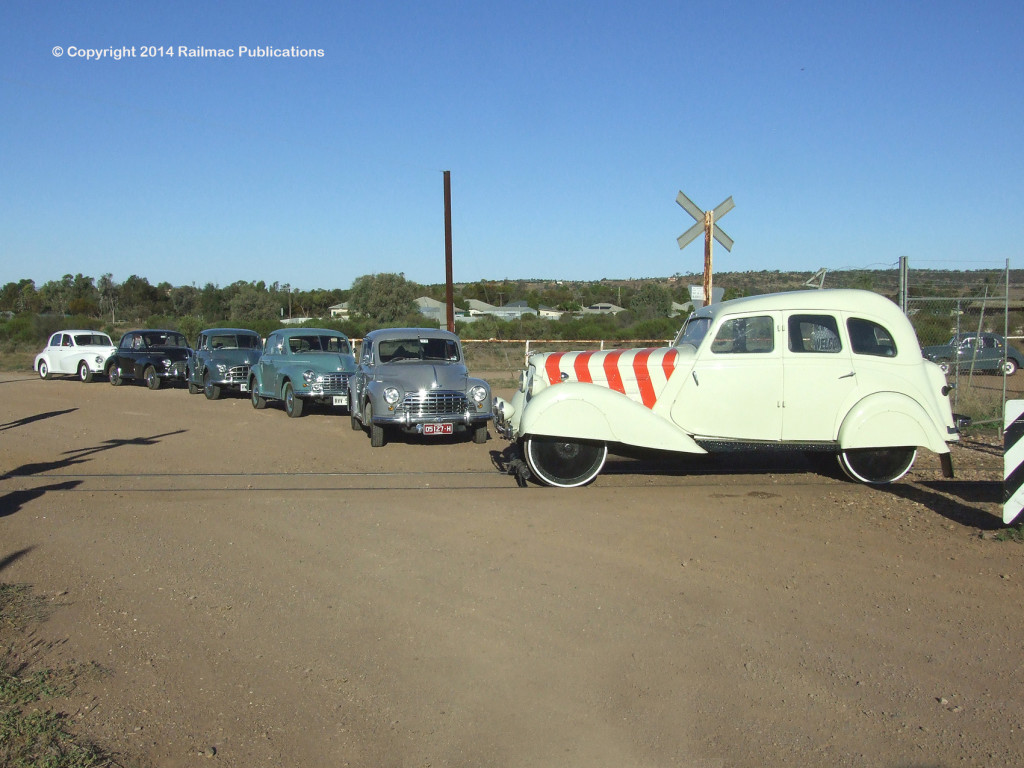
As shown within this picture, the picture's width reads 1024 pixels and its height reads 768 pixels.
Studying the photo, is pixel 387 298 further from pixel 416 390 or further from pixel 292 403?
pixel 416 390

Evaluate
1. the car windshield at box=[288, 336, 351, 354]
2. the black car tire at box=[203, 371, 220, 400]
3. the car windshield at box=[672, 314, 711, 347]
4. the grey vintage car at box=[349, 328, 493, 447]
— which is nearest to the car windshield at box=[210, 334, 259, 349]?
the black car tire at box=[203, 371, 220, 400]

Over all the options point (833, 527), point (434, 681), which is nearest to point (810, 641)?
point (434, 681)

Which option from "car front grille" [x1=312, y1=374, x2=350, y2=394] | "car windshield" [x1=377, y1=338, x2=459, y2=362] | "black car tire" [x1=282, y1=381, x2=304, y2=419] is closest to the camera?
"car windshield" [x1=377, y1=338, x2=459, y2=362]

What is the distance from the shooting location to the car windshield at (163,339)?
78.3ft

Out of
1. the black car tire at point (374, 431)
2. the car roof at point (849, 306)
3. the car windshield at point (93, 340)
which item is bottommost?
the black car tire at point (374, 431)

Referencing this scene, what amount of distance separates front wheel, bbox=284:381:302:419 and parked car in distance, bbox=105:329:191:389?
8.18 meters

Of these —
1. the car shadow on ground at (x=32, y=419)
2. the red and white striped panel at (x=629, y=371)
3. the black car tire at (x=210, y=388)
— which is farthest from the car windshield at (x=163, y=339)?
the red and white striped panel at (x=629, y=371)

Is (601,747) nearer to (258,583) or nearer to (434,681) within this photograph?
(434,681)

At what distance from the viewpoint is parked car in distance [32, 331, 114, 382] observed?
26.1 metres

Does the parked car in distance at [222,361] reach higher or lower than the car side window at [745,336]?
lower

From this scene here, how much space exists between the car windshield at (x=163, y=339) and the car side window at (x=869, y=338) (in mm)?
20187

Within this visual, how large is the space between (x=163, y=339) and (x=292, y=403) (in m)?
10.2

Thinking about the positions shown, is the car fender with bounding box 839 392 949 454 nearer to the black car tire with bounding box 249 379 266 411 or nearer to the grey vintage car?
the grey vintage car

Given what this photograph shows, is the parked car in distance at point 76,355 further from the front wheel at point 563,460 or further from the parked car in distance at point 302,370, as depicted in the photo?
the front wheel at point 563,460
